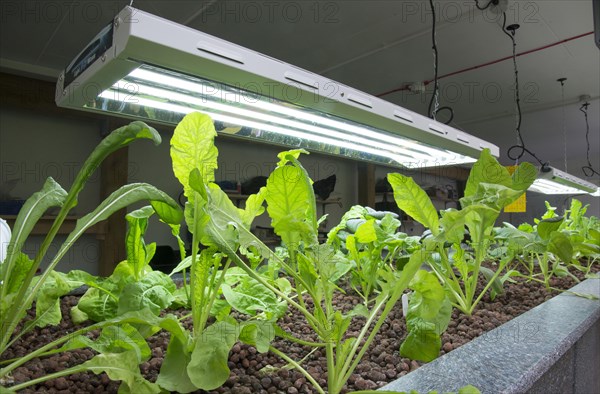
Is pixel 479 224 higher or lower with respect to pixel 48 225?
higher

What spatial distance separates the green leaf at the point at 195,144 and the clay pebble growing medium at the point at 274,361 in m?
0.28

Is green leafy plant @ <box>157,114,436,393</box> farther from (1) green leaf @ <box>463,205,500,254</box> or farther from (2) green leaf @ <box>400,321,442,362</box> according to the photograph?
(1) green leaf @ <box>463,205,500,254</box>

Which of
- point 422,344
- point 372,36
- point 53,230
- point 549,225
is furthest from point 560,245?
point 372,36

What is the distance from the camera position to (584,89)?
146 inches

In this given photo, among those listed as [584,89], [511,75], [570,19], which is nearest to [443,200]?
[584,89]

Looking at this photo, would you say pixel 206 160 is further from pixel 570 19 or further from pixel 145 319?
pixel 570 19

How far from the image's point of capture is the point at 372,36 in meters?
2.59

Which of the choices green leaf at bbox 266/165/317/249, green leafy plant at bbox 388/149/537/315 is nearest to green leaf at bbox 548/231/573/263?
green leafy plant at bbox 388/149/537/315

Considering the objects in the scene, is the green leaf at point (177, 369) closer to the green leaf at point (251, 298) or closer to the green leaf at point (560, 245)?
the green leaf at point (251, 298)

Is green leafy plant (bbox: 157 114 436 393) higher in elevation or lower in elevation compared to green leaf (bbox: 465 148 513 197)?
lower

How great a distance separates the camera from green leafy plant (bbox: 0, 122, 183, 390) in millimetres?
507

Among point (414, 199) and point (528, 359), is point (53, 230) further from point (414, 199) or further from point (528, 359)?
point (528, 359)

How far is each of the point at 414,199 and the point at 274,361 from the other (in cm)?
42

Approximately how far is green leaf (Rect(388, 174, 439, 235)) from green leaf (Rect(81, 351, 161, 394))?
56 centimetres
